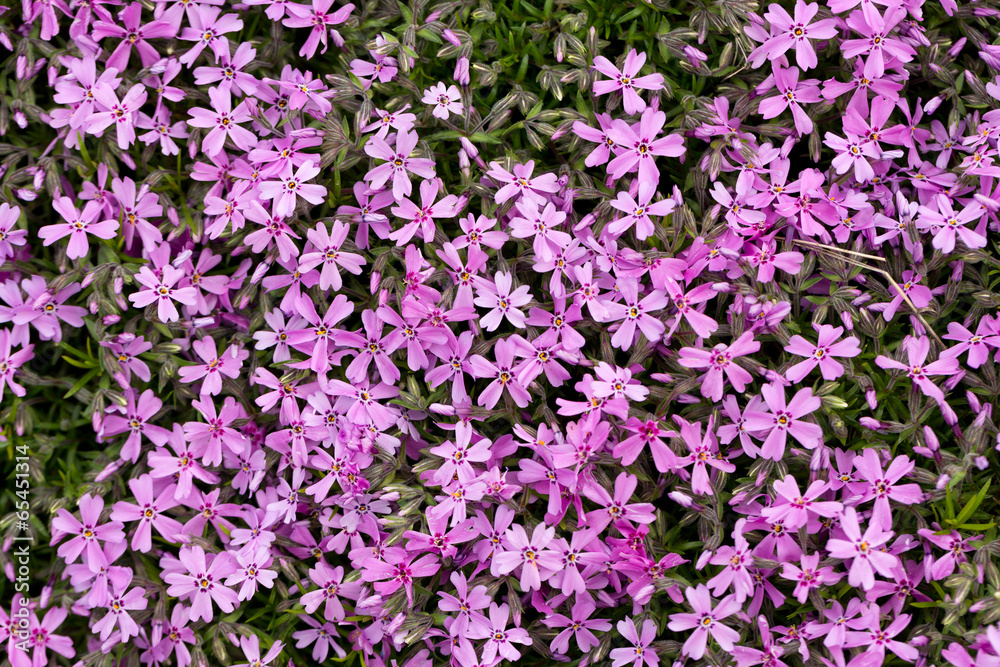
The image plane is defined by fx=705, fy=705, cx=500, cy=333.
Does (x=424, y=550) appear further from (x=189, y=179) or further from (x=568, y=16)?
(x=568, y=16)

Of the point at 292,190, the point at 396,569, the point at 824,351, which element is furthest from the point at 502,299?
the point at 824,351

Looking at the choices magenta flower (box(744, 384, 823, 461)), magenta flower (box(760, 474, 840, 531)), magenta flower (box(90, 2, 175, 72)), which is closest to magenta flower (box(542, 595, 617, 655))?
magenta flower (box(760, 474, 840, 531))

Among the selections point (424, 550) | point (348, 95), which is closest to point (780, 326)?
point (424, 550)

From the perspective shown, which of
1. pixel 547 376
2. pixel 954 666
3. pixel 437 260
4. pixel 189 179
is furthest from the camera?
pixel 189 179

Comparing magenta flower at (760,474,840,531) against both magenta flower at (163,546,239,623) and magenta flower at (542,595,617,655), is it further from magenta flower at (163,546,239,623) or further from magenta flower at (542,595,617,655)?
magenta flower at (163,546,239,623)

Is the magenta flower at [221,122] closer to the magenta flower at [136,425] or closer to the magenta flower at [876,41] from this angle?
the magenta flower at [136,425]

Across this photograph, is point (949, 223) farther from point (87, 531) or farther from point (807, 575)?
point (87, 531)
